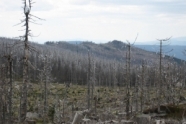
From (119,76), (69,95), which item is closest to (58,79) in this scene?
(119,76)

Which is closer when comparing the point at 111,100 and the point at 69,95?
the point at 111,100

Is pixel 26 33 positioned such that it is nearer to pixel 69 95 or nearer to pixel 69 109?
pixel 69 109

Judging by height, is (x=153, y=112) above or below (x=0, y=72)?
below

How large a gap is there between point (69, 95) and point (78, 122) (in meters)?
64.3

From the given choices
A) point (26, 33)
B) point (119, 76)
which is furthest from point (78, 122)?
point (119, 76)

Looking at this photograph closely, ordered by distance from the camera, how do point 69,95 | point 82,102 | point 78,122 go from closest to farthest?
1. point 78,122
2. point 82,102
3. point 69,95

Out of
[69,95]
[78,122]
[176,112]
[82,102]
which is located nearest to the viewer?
[78,122]

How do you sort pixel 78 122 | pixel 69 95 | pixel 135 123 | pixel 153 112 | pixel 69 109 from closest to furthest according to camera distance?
pixel 135 123 < pixel 78 122 < pixel 153 112 < pixel 69 109 < pixel 69 95

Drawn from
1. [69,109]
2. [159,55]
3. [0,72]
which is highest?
[159,55]

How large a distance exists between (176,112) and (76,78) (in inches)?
4284

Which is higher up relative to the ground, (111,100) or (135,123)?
(135,123)

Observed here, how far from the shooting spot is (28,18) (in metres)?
22.6

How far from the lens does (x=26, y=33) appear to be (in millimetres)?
22656

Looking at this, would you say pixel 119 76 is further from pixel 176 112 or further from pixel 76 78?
pixel 176 112
